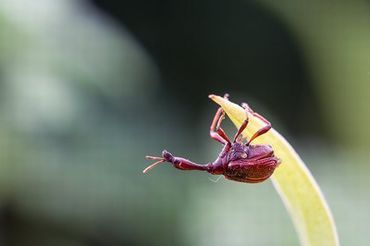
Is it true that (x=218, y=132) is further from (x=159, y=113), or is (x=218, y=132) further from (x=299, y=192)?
(x=159, y=113)

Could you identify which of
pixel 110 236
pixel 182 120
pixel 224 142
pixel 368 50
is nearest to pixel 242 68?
pixel 182 120

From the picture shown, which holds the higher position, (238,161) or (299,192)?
(238,161)

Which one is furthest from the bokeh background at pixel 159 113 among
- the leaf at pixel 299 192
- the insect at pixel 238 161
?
the leaf at pixel 299 192

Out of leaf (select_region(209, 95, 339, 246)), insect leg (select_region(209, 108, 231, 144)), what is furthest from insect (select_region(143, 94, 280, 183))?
leaf (select_region(209, 95, 339, 246))

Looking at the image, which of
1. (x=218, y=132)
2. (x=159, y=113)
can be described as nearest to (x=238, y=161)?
(x=218, y=132)

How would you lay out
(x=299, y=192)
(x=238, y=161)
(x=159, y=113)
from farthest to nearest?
(x=159, y=113) → (x=238, y=161) → (x=299, y=192)

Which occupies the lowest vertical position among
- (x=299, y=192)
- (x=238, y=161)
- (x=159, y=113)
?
(x=299, y=192)

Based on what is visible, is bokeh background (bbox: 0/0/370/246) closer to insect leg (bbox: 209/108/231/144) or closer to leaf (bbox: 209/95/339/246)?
insect leg (bbox: 209/108/231/144)

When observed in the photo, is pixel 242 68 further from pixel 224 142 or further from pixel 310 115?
pixel 224 142
